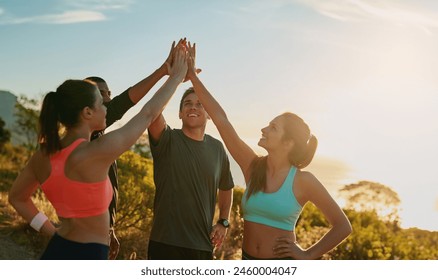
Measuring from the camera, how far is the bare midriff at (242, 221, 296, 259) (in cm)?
459

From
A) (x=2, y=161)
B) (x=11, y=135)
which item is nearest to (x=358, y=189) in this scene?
(x=2, y=161)

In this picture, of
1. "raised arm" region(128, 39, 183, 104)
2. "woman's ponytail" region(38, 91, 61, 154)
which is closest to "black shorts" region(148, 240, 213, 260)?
"raised arm" region(128, 39, 183, 104)

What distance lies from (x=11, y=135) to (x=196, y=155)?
26667 millimetres

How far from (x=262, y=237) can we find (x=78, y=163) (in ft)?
5.14

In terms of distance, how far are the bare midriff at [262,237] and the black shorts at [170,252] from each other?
22.4 inches

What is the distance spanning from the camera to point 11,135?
30172 millimetres

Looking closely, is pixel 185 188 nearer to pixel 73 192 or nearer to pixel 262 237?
pixel 262 237

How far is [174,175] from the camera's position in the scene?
5.05 meters

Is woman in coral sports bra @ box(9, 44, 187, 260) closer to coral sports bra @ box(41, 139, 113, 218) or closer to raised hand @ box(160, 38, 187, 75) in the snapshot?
coral sports bra @ box(41, 139, 113, 218)

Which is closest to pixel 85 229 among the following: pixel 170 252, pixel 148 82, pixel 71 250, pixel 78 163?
pixel 71 250

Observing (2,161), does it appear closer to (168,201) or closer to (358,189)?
(358,189)

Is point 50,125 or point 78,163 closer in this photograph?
point 78,163
